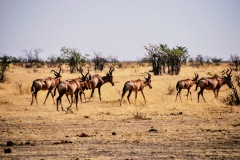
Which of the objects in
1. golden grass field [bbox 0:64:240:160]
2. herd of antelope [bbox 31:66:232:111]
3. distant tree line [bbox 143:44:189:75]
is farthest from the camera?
distant tree line [bbox 143:44:189:75]

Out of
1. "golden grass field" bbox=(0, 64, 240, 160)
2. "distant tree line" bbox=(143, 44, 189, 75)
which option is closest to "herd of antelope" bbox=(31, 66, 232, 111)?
"golden grass field" bbox=(0, 64, 240, 160)

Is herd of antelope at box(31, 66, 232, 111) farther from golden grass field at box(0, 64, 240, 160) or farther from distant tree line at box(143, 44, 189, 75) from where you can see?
distant tree line at box(143, 44, 189, 75)

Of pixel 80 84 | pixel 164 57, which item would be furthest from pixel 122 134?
pixel 164 57

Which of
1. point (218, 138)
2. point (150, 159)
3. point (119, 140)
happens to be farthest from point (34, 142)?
point (218, 138)

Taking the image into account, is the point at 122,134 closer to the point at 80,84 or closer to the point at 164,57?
the point at 80,84

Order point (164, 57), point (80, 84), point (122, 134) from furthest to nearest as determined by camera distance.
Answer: point (164, 57)
point (80, 84)
point (122, 134)

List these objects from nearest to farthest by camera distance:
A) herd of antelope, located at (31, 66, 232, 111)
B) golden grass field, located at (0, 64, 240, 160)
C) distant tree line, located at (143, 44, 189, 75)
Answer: golden grass field, located at (0, 64, 240, 160) < herd of antelope, located at (31, 66, 232, 111) < distant tree line, located at (143, 44, 189, 75)

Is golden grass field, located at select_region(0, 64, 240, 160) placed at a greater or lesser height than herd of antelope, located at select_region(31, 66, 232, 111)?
lesser

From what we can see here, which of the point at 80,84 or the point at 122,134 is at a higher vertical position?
the point at 80,84

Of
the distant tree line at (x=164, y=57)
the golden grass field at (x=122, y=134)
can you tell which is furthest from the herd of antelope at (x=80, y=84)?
the distant tree line at (x=164, y=57)

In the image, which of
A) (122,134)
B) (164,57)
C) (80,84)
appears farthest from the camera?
(164,57)

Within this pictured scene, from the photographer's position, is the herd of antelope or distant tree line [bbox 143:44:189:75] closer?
the herd of antelope

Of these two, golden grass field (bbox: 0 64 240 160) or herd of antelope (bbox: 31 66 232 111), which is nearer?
golden grass field (bbox: 0 64 240 160)

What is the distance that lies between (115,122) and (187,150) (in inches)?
217
